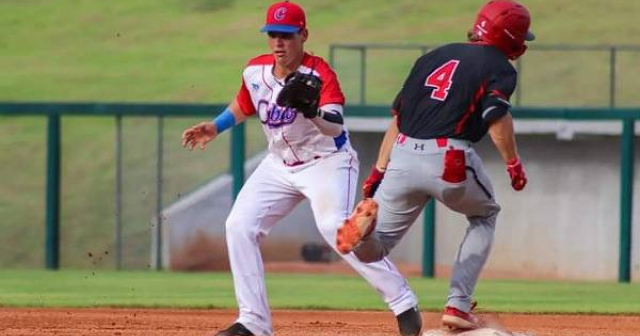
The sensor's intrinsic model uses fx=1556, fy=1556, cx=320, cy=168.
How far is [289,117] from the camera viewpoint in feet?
27.6

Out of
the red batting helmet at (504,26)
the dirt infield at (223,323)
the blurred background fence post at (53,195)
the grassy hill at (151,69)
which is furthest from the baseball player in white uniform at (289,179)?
the grassy hill at (151,69)

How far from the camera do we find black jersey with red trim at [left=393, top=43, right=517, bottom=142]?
7.90 m

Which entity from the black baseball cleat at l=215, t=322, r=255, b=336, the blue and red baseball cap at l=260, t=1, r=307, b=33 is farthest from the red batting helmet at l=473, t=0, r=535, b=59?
the black baseball cleat at l=215, t=322, r=255, b=336

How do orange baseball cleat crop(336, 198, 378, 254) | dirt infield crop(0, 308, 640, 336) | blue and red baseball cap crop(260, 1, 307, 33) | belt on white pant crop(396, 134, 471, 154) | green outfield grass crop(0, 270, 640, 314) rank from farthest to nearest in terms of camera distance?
green outfield grass crop(0, 270, 640, 314), dirt infield crop(0, 308, 640, 336), blue and red baseball cap crop(260, 1, 307, 33), belt on white pant crop(396, 134, 471, 154), orange baseball cleat crop(336, 198, 378, 254)

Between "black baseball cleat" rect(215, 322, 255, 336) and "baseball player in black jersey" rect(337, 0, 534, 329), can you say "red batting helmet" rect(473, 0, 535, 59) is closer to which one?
"baseball player in black jersey" rect(337, 0, 534, 329)

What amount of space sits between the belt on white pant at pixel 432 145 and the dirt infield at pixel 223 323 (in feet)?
6.03

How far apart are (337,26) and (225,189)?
11937 millimetres

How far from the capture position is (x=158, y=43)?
3052 cm

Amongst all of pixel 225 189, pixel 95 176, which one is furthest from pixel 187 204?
pixel 95 176

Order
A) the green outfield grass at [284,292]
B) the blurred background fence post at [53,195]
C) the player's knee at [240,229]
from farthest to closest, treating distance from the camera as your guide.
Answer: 1. the blurred background fence post at [53,195]
2. the green outfield grass at [284,292]
3. the player's knee at [240,229]

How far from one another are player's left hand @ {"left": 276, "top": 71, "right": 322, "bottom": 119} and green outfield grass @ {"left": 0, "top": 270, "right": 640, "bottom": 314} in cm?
450

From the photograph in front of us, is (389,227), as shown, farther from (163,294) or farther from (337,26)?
(337,26)

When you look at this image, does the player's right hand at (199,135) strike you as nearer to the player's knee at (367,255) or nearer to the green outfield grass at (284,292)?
the player's knee at (367,255)

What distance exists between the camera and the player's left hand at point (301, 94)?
25.8 ft
